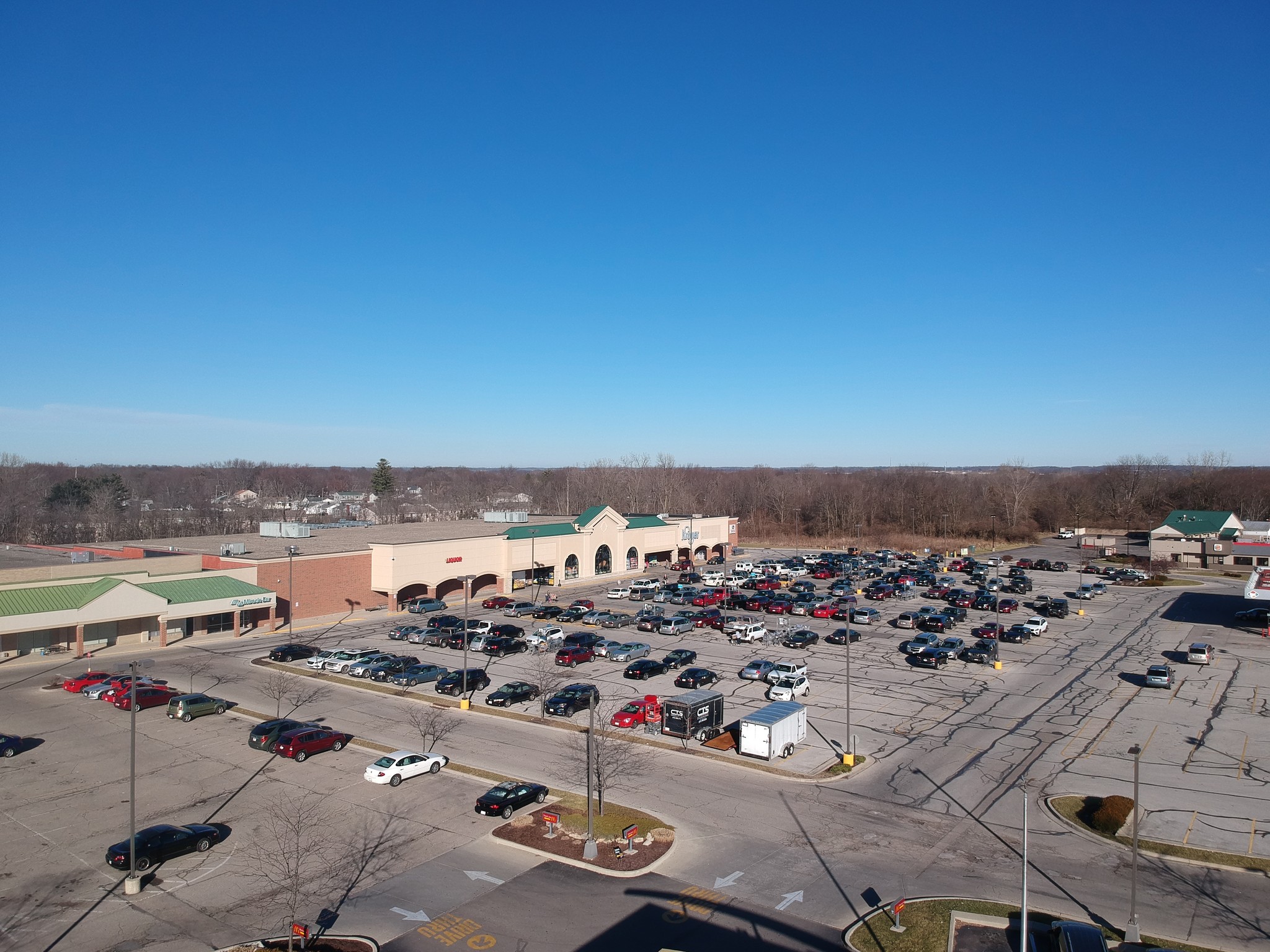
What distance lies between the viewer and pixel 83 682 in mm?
38844

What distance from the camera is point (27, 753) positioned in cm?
2986

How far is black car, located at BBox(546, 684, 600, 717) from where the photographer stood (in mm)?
34812

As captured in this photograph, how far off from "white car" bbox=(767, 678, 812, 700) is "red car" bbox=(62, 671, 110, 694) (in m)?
33.4

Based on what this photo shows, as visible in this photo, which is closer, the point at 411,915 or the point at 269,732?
the point at 411,915

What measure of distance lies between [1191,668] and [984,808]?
91.3ft

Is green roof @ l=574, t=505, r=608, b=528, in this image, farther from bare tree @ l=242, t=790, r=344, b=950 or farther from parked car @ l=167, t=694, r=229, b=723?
bare tree @ l=242, t=790, r=344, b=950

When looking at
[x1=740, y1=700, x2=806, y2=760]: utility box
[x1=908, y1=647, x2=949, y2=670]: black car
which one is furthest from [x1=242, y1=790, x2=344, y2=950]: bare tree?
[x1=908, y1=647, x2=949, y2=670]: black car

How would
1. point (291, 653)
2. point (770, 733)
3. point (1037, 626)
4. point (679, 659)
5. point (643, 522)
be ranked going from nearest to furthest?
point (770, 733) → point (679, 659) → point (291, 653) → point (1037, 626) → point (643, 522)

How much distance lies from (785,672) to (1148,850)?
1999 cm

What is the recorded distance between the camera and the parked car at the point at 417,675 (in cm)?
4025

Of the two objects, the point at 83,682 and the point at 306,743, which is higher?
the point at 83,682

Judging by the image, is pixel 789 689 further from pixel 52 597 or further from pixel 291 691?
pixel 52 597

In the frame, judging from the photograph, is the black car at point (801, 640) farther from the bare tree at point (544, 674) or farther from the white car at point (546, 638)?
the bare tree at point (544, 674)

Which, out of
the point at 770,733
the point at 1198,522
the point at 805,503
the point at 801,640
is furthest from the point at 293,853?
the point at 805,503
